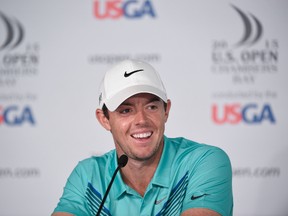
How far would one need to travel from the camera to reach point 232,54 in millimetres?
3143

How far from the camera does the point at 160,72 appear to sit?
314 cm

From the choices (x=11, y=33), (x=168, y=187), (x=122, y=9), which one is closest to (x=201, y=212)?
(x=168, y=187)

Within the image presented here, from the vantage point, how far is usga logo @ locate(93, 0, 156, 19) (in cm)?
319

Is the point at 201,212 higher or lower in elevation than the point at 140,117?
lower

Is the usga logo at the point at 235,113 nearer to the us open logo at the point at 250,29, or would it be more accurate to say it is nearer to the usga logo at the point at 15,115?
the us open logo at the point at 250,29

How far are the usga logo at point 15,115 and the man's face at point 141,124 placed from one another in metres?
1.67

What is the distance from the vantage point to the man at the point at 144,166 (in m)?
1.66

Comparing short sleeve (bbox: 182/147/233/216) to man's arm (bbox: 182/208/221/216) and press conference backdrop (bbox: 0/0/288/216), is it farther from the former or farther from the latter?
press conference backdrop (bbox: 0/0/288/216)

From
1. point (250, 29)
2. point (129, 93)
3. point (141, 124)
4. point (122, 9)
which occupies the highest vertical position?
point (122, 9)

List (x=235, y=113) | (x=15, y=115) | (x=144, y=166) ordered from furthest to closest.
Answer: (x=15, y=115)
(x=235, y=113)
(x=144, y=166)

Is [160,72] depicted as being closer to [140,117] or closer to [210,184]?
[140,117]

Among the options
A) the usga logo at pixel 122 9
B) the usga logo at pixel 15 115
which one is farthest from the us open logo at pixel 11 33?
the usga logo at pixel 122 9

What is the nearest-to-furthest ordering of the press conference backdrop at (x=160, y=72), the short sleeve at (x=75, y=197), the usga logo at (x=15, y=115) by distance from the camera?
the short sleeve at (x=75, y=197) → the press conference backdrop at (x=160, y=72) → the usga logo at (x=15, y=115)

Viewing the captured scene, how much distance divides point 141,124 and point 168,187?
0.90 ft
